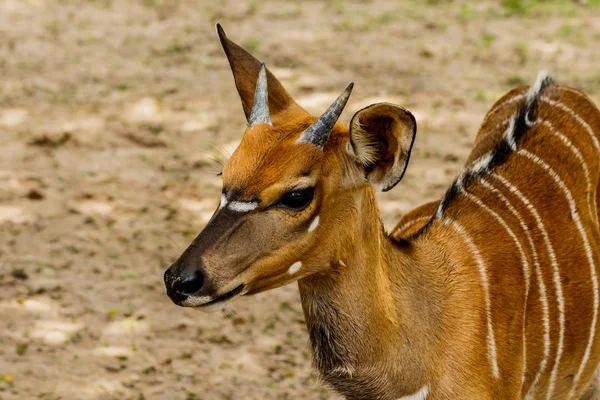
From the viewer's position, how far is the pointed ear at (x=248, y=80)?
11.8ft

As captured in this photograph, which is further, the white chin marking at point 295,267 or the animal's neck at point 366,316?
the animal's neck at point 366,316

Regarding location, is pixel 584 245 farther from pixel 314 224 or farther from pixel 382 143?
pixel 314 224

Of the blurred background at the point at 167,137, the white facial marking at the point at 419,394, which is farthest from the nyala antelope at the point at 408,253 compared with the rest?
the blurred background at the point at 167,137

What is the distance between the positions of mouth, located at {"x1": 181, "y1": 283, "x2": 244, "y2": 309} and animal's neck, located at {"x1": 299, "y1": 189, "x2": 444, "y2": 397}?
31cm

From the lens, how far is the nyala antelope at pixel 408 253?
3035 millimetres

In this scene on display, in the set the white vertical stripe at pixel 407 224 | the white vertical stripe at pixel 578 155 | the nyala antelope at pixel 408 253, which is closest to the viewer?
the nyala antelope at pixel 408 253

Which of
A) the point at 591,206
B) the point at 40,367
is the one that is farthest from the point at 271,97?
the point at 40,367

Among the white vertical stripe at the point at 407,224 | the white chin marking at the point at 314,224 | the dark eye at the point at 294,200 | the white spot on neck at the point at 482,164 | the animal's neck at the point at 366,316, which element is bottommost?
the animal's neck at the point at 366,316

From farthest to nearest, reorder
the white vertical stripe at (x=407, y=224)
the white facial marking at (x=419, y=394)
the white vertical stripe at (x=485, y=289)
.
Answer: the white vertical stripe at (x=407, y=224), the white vertical stripe at (x=485, y=289), the white facial marking at (x=419, y=394)

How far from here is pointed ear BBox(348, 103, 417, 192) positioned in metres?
3.04

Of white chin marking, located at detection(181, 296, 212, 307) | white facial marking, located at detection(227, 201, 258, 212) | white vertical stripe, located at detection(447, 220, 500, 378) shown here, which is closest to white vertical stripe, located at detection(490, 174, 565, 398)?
white vertical stripe, located at detection(447, 220, 500, 378)

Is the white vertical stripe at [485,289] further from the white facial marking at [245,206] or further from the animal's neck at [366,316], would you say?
the white facial marking at [245,206]

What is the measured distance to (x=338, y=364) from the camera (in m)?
3.26

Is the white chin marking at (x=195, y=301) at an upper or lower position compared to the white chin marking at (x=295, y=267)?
lower
